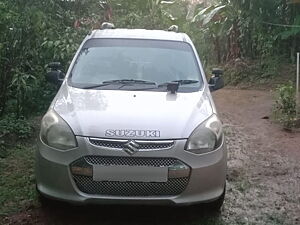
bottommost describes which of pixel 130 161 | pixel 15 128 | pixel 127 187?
pixel 15 128

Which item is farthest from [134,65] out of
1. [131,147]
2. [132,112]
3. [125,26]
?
[125,26]

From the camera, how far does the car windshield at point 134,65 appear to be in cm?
513

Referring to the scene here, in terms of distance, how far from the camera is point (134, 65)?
214 inches

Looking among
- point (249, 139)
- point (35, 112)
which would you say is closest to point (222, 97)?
point (249, 139)

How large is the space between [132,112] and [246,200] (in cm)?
158

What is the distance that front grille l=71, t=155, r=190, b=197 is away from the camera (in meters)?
3.93

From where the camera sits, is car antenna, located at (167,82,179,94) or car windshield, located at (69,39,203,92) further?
car windshield, located at (69,39,203,92)

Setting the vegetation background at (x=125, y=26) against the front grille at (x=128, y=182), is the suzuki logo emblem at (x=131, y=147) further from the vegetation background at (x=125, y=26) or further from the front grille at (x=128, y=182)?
the vegetation background at (x=125, y=26)

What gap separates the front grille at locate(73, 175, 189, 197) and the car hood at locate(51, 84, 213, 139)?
362mm

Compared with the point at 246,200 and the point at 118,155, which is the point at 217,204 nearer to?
the point at 246,200

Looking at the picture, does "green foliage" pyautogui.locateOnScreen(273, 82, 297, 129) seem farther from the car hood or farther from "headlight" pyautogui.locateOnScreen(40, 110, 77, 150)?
"headlight" pyautogui.locateOnScreen(40, 110, 77, 150)

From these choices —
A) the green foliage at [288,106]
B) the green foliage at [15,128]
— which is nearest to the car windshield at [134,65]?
the green foliage at [15,128]

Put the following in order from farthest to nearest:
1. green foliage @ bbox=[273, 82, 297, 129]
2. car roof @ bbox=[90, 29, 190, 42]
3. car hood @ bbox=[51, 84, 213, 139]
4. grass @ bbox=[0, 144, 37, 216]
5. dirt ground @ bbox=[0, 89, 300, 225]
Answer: green foliage @ bbox=[273, 82, 297, 129] < car roof @ bbox=[90, 29, 190, 42] < grass @ bbox=[0, 144, 37, 216] < dirt ground @ bbox=[0, 89, 300, 225] < car hood @ bbox=[51, 84, 213, 139]

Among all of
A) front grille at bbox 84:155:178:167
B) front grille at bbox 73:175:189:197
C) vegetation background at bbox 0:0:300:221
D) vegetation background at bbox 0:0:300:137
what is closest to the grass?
vegetation background at bbox 0:0:300:221
